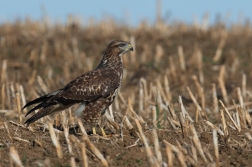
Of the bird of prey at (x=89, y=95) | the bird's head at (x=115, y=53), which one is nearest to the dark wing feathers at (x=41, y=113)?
the bird of prey at (x=89, y=95)

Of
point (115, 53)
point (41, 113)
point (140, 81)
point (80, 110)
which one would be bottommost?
point (140, 81)

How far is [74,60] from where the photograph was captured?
15.6 meters

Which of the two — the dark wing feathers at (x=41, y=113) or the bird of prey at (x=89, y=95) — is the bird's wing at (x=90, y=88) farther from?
the dark wing feathers at (x=41, y=113)

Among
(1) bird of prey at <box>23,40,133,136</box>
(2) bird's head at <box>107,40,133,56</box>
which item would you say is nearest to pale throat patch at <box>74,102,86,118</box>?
(1) bird of prey at <box>23,40,133,136</box>

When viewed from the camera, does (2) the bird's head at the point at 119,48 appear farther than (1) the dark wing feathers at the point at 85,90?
Yes

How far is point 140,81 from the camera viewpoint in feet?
35.2

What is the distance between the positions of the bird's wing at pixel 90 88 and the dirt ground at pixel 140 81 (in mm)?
363

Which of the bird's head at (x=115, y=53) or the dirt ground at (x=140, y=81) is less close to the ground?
the bird's head at (x=115, y=53)

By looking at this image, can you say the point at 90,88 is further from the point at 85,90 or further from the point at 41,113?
the point at 41,113

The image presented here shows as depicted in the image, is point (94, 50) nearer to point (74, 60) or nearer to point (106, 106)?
point (74, 60)

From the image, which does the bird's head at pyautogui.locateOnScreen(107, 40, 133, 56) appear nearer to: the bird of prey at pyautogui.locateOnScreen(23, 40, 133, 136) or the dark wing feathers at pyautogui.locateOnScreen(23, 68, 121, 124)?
the bird of prey at pyautogui.locateOnScreen(23, 40, 133, 136)

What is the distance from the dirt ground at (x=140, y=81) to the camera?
6566 mm

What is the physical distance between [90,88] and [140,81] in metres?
2.85

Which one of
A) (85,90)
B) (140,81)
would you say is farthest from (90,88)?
(140,81)
